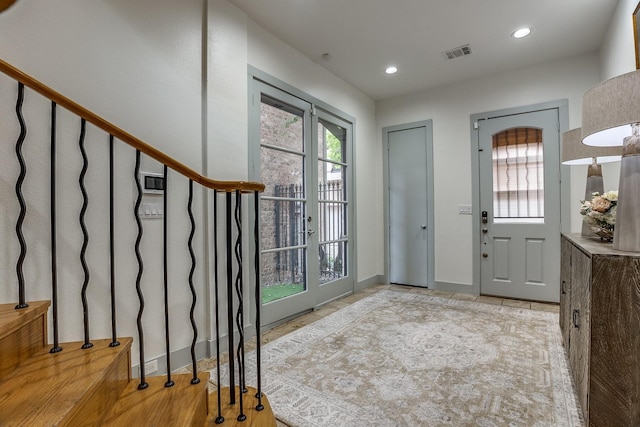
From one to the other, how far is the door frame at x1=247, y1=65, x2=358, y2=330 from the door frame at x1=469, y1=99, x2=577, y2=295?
155 centimetres

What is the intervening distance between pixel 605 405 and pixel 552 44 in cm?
349

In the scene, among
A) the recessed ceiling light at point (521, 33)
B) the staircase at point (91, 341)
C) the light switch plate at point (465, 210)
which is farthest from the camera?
the light switch plate at point (465, 210)

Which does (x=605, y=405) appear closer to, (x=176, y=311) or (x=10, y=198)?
(x=176, y=311)

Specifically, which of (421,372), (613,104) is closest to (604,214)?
(613,104)

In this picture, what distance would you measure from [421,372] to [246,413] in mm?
1256

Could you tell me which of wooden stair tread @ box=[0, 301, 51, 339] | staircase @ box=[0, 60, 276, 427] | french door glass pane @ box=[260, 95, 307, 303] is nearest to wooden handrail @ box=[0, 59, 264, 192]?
staircase @ box=[0, 60, 276, 427]

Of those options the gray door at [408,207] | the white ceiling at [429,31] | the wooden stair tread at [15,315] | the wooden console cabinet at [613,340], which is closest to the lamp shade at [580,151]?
the wooden console cabinet at [613,340]

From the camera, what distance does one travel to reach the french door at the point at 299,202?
3078mm

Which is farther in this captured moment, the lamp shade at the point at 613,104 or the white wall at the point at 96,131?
the white wall at the point at 96,131

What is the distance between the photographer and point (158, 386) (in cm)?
152

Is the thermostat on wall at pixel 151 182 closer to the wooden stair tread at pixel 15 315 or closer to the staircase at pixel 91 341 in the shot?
the staircase at pixel 91 341

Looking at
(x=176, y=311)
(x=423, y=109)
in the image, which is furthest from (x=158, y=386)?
(x=423, y=109)

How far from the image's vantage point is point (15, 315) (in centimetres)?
130

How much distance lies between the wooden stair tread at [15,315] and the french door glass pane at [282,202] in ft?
5.73
